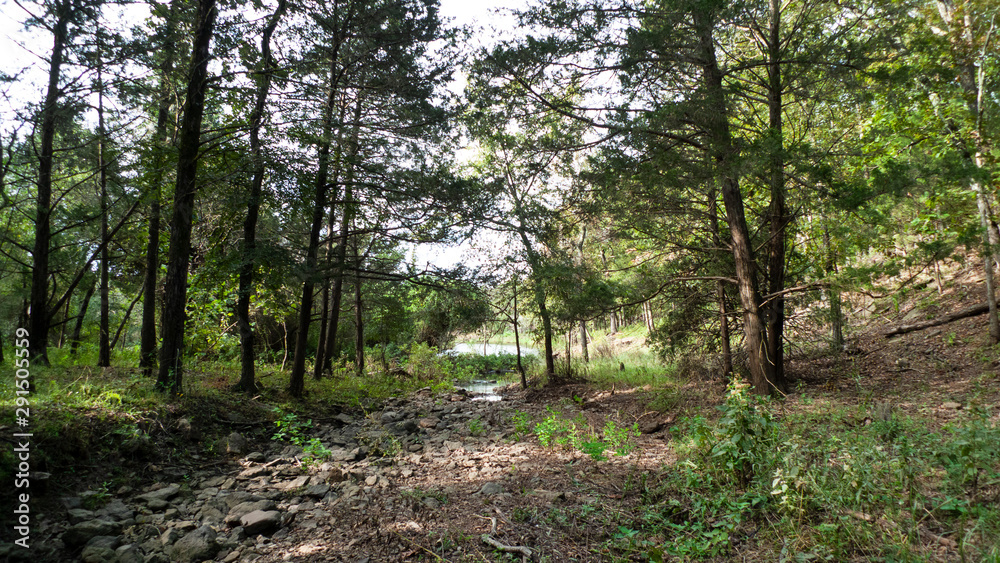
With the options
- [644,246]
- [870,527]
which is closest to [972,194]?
[644,246]

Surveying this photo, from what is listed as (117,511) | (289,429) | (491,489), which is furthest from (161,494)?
(491,489)

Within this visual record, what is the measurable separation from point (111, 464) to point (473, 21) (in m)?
8.11

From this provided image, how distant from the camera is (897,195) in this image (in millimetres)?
5207

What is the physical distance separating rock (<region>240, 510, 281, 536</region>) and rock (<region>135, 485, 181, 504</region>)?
1.15 m

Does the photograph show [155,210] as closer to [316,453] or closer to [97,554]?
[316,453]

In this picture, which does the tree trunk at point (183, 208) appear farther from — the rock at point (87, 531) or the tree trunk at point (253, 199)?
the rock at point (87, 531)

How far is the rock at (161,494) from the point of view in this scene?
409cm

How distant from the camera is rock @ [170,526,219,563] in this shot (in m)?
3.11

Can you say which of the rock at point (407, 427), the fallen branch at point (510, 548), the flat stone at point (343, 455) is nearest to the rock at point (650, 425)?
the rock at point (407, 427)

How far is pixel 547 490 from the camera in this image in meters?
4.02

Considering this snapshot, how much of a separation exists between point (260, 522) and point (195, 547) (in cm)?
47

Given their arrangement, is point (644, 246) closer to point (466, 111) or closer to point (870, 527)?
point (466, 111)

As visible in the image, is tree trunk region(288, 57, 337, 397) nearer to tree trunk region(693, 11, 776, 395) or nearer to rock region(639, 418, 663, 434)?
rock region(639, 418, 663, 434)

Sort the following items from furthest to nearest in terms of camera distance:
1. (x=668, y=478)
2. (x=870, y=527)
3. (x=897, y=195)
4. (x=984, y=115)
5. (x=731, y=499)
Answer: (x=984, y=115) < (x=897, y=195) < (x=668, y=478) < (x=731, y=499) < (x=870, y=527)
